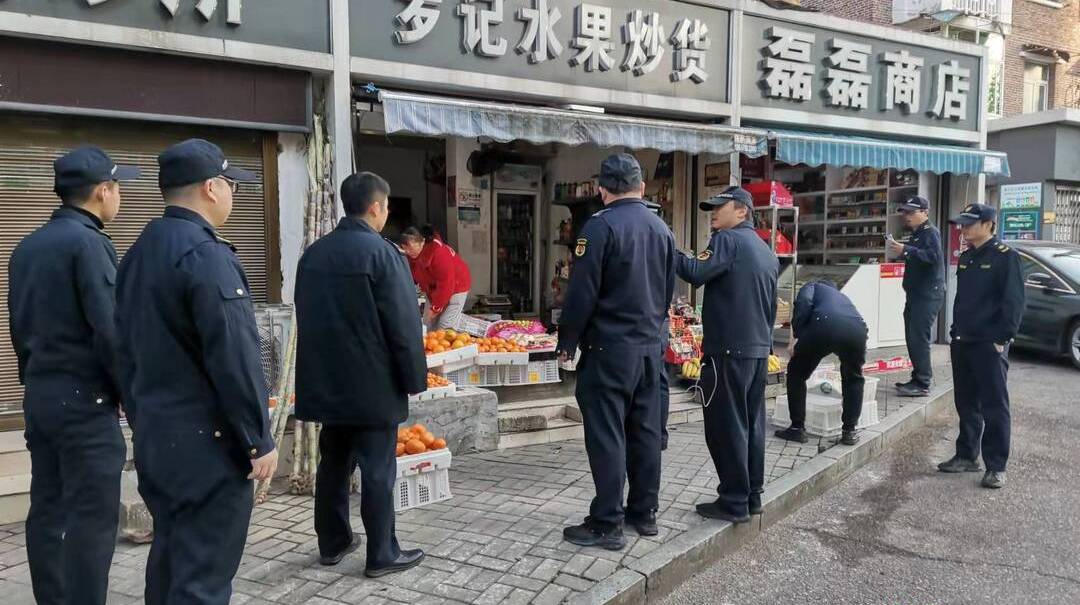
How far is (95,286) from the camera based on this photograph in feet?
9.71

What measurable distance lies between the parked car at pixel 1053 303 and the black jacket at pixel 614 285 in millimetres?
8195

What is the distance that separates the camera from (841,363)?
5855 millimetres

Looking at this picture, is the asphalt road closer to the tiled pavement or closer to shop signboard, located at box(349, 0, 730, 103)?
the tiled pavement

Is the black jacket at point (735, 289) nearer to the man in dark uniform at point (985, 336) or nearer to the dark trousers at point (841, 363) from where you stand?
the dark trousers at point (841, 363)

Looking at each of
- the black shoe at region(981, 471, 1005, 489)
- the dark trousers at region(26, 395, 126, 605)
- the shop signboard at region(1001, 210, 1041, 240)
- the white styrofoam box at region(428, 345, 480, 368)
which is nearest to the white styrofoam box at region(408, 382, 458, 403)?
the white styrofoam box at region(428, 345, 480, 368)

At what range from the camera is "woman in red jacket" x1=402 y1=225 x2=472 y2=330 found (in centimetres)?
710

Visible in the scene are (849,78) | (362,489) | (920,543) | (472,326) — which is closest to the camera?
(362,489)

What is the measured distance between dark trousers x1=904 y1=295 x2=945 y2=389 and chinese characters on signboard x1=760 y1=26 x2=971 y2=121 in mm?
2657

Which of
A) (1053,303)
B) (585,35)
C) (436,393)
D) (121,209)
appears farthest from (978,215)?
(121,209)

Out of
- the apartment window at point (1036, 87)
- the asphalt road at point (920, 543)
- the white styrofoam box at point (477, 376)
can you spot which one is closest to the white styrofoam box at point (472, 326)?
the white styrofoam box at point (477, 376)

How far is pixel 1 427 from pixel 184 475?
10.6 feet

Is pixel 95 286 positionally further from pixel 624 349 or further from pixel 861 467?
pixel 861 467

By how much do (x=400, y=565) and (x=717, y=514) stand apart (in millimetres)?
1930

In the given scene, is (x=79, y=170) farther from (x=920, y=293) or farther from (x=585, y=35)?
(x=920, y=293)
